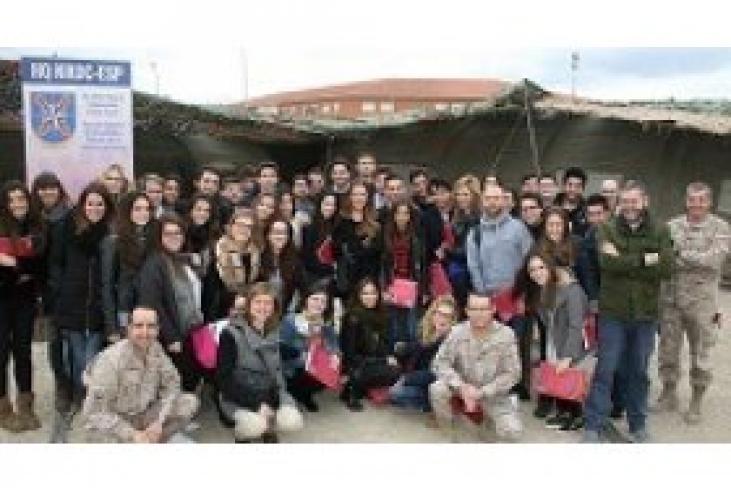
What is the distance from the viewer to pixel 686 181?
1172cm

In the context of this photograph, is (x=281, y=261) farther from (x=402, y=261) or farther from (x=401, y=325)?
(x=401, y=325)

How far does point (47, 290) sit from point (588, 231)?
142 inches

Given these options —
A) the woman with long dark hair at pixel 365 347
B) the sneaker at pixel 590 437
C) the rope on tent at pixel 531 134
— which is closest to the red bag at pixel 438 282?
the woman with long dark hair at pixel 365 347

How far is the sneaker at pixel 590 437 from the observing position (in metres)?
5.32

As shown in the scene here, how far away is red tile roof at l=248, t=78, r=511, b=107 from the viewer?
40875mm

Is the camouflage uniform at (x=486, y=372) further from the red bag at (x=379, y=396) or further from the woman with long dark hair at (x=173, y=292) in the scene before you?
the woman with long dark hair at (x=173, y=292)

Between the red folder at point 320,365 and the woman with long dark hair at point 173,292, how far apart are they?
2.53 ft

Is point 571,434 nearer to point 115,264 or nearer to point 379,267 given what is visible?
point 379,267

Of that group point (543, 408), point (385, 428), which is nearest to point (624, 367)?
point (543, 408)

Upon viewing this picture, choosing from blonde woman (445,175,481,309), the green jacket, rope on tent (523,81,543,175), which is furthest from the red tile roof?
the green jacket

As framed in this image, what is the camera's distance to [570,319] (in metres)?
5.68

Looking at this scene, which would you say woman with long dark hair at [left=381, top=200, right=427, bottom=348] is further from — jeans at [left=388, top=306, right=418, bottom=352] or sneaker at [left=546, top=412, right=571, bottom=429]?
sneaker at [left=546, top=412, right=571, bottom=429]

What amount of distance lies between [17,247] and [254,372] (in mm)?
1613

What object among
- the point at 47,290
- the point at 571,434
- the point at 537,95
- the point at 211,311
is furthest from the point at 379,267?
the point at 537,95
